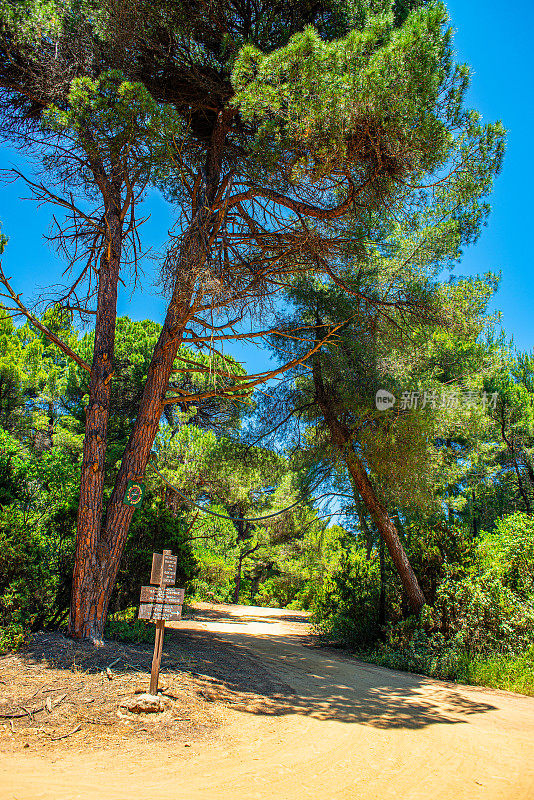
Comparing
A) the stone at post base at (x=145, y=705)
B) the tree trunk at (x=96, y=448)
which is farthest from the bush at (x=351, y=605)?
the stone at post base at (x=145, y=705)

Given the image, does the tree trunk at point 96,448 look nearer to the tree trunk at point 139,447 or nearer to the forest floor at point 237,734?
the tree trunk at point 139,447

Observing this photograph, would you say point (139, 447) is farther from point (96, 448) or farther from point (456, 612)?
point (456, 612)

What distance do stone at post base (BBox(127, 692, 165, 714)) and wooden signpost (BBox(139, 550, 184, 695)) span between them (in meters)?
0.17

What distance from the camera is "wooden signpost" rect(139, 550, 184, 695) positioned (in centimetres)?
422

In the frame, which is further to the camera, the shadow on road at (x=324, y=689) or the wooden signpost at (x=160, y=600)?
the shadow on road at (x=324, y=689)

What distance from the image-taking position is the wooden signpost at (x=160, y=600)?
4219 millimetres

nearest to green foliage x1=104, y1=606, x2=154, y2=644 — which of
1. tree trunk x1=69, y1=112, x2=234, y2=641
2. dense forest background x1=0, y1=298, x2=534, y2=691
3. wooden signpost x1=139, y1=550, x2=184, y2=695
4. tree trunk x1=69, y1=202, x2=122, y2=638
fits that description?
dense forest background x1=0, y1=298, x2=534, y2=691

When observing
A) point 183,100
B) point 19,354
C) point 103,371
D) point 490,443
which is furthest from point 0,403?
point 490,443

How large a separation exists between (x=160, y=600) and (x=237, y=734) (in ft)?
4.10

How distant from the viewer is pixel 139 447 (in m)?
6.16

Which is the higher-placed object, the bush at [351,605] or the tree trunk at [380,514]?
the tree trunk at [380,514]

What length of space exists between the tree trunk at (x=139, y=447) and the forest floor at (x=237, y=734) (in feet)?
1.64

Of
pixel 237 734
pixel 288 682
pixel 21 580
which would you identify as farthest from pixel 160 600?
pixel 288 682

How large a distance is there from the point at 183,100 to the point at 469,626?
30.1 feet
